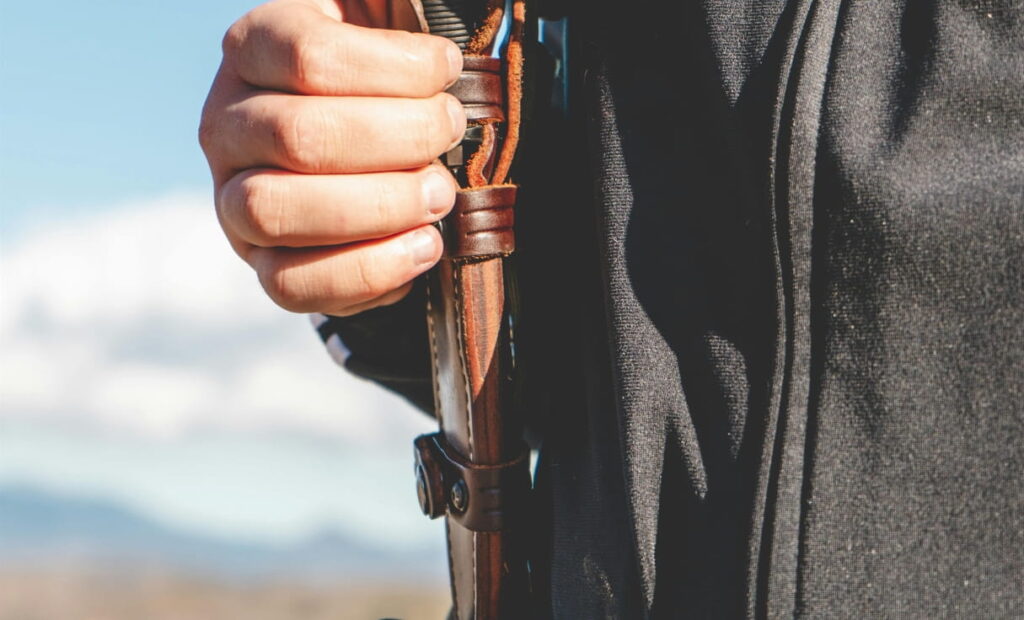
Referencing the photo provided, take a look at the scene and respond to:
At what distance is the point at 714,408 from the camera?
0.88 metres

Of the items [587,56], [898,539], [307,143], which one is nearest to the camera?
[898,539]

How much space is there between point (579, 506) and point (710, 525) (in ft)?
0.69

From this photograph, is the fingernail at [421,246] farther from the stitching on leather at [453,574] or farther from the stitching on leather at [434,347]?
the stitching on leather at [453,574]

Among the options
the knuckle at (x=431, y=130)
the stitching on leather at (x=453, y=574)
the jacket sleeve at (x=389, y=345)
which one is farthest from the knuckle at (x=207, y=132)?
the stitching on leather at (x=453, y=574)

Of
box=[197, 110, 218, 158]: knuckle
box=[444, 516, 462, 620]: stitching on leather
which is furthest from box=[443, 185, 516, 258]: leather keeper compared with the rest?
box=[444, 516, 462, 620]: stitching on leather

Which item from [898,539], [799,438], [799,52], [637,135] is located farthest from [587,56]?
[898,539]

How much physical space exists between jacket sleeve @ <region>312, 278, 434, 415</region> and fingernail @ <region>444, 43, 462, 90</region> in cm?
42

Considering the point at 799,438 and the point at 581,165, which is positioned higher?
the point at 581,165

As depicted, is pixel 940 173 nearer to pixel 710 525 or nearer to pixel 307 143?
pixel 710 525

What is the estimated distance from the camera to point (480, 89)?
1012 millimetres

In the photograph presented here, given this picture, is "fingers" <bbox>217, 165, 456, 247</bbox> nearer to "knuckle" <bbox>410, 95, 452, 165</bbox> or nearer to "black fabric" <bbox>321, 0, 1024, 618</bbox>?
"knuckle" <bbox>410, 95, 452, 165</bbox>

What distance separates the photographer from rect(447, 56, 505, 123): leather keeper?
3.29ft

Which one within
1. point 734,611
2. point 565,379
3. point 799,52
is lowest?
point 734,611

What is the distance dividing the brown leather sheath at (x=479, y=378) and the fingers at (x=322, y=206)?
9 centimetres
